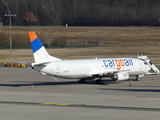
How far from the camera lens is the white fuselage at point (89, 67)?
166 ft

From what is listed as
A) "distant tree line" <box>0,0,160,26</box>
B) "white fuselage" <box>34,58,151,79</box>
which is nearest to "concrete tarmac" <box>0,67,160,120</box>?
"white fuselage" <box>34,58,151,79</box>

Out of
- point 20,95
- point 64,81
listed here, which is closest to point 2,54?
point 64,81

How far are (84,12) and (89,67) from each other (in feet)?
422

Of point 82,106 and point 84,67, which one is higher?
point 84,67

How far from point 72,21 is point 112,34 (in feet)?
113

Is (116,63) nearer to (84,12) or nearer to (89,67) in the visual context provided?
(89,67)

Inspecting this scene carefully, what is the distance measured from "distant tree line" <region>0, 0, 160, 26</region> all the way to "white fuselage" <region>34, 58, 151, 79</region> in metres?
111

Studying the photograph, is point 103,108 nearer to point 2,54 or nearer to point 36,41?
point 36,41

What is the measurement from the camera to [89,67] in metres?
53.3

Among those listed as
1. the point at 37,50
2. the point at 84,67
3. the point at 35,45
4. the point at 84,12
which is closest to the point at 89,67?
the point at 84,67

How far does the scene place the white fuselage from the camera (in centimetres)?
5050

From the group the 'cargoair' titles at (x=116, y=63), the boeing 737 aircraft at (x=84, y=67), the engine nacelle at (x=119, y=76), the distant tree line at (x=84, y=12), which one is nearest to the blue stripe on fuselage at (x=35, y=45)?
the boeing 737 aircraft at (x=84, y=67)

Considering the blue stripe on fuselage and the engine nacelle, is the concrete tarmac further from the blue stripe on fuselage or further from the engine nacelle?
the engine nacelle

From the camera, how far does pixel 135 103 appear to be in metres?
34.1
